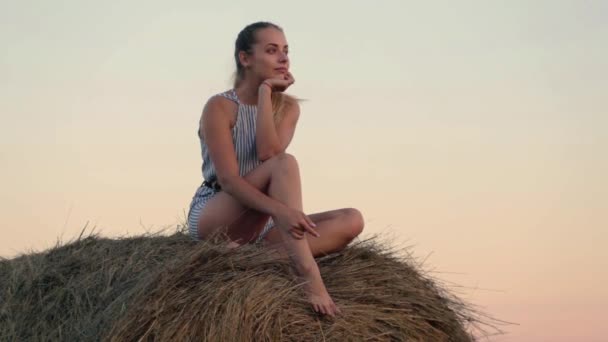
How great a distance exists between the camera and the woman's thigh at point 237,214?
13.9 ft

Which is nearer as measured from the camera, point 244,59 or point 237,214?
point 237,214

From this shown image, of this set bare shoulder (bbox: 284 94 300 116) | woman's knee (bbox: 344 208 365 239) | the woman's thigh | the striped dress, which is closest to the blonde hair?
bare shoulder (bbox: 284 94 300 116)

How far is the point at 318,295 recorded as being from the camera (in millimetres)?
4039

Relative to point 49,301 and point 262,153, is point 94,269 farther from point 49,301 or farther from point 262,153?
point 262,153

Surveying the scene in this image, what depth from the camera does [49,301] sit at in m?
4.50

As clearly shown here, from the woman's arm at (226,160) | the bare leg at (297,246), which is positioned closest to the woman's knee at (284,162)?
the bare leg at (297,246)

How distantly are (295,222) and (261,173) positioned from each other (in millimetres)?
339

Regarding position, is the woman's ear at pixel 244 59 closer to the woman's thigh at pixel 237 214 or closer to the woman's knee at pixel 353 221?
the woman's thigh at pixel 237 214

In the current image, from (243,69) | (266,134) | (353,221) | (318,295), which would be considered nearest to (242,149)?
(266,134)

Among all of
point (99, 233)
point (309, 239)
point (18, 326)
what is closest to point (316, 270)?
point (309, 239)

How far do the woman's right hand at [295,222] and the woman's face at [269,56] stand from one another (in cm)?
81

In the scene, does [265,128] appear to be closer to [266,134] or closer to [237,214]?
[266,134]

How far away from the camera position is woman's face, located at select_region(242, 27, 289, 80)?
15.1 feet

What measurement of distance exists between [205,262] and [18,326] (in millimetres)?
1074
